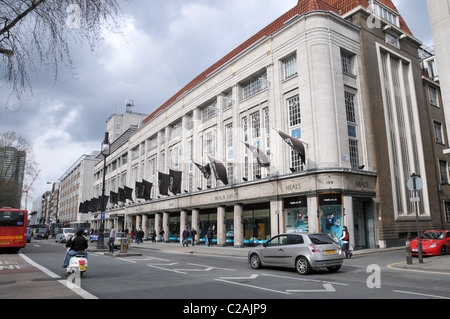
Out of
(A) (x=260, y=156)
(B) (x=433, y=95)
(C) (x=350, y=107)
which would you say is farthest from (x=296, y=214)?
(B) (x=433, y=95)

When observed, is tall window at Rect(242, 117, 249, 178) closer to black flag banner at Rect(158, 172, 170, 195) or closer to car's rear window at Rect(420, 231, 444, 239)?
black flag banner at Rect(158, 172, 170, 195)

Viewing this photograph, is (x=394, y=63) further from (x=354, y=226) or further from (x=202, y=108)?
(x=202, y=108)

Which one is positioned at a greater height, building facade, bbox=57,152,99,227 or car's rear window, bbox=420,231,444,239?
building facade, bbox=57,152,99,227

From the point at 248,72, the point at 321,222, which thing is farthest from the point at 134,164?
the point at 321,222

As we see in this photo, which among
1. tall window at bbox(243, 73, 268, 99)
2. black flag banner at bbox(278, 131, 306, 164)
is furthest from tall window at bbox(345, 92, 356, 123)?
tall window at bbox(243, 73, 268, 99)

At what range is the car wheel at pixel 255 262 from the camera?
531 inches

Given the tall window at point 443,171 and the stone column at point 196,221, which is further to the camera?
the stone column at point 196,221

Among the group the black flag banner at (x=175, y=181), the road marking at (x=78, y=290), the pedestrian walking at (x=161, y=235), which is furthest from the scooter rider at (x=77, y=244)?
the pedestrian walking at (x=161, y=235)

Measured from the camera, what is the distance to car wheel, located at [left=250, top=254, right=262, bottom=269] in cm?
1348

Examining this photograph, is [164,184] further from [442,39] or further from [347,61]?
[442,39]

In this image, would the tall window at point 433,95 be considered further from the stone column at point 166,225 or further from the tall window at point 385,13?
the stone column at point 166,225

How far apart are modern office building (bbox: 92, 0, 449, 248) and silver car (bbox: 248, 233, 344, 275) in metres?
9.48

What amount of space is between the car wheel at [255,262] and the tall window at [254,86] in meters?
17.7

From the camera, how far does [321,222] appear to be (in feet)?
71.0
